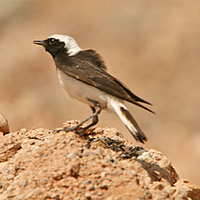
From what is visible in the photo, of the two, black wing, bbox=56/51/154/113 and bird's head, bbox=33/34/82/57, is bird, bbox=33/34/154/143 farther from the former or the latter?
bird's head, bbox=33/34/82/57

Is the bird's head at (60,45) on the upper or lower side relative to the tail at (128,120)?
upper

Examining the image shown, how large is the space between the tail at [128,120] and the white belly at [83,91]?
194mm

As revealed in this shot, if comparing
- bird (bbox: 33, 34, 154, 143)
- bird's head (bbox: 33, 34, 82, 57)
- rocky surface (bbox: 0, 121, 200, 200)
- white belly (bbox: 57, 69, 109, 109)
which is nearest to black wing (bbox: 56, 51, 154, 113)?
bird (bbox: 33, 34, 154, 143)

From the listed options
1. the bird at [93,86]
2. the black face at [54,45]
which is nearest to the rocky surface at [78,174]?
the bird at [93,86]

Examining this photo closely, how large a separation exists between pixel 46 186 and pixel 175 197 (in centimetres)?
154

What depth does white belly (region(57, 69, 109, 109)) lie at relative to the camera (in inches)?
275

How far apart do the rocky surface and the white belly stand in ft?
3.17

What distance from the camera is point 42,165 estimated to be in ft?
18.0

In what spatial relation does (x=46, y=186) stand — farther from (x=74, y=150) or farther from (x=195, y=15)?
(x=195, y=15)

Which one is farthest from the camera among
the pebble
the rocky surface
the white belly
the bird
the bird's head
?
the bird's head

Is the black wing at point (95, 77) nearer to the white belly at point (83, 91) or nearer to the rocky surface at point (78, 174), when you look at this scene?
the white belly at point (83, 91)

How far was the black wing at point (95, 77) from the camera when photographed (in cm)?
681

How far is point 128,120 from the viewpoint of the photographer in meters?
6.54

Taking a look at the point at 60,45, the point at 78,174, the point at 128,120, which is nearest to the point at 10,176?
the point at 78,174
